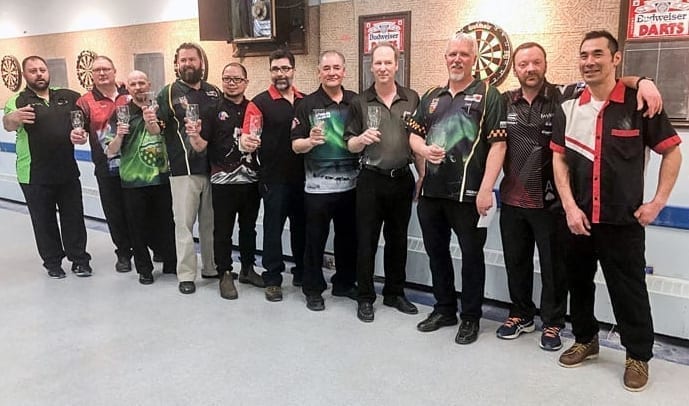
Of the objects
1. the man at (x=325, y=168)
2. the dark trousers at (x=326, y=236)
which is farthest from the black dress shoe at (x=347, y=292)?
the man at (x=325, y=168)

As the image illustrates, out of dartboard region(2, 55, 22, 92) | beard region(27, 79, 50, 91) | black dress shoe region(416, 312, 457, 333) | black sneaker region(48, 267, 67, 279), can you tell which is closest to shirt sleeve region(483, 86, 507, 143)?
black dress shoe region(416, 312, 457, 333)

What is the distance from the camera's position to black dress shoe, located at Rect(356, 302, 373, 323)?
3.61m

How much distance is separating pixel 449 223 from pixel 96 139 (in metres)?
2.71

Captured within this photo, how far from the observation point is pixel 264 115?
12.3 feet

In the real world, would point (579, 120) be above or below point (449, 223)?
above

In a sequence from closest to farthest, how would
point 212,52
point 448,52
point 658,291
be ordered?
point 448,52 < point 658,291 < point 212,52

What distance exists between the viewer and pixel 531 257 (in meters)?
3.28

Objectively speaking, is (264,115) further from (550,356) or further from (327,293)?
(550,356)

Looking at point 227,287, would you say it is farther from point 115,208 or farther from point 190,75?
point 190,75

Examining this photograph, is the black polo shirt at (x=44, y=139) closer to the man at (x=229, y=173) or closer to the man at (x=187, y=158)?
the man at (x=187, y=158)

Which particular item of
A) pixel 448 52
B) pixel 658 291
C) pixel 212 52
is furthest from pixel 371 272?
pixel 212 52

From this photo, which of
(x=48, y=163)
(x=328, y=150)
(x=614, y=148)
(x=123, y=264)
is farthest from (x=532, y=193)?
(x=48, y=163)

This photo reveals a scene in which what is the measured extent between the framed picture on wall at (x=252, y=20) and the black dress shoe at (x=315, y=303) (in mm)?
2121

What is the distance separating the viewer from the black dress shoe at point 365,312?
3608 mm
